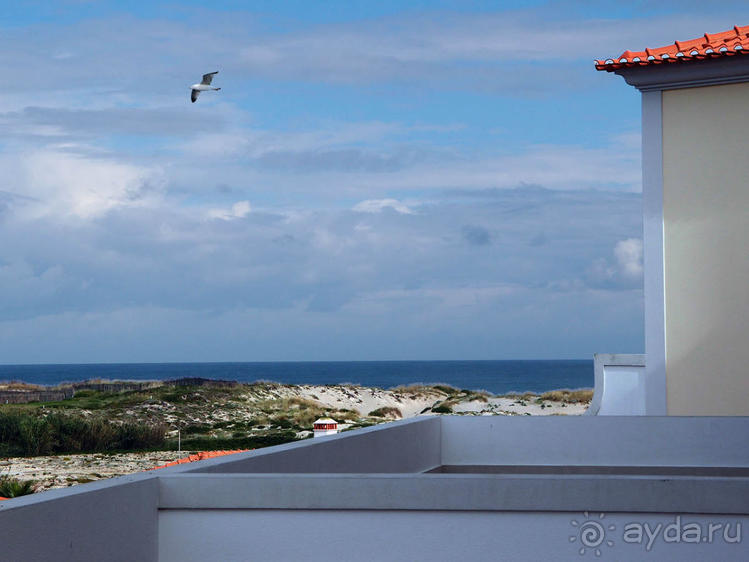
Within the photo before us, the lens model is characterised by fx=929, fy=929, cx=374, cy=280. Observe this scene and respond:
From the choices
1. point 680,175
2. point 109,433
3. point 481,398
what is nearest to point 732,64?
point 680,175

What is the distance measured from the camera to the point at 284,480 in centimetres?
403

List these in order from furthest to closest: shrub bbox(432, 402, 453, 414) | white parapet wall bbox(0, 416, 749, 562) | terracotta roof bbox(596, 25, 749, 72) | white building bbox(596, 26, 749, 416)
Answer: shrub bbox(432, 402, 453, 414), white building bbox(596, 26, 749, 416), terracotta roof bbox(596, 25, 749, 72), white parapet wall bbox(0, 416, 749, 562)

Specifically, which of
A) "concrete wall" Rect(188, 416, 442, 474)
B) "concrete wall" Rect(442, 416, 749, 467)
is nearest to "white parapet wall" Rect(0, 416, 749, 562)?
"concrete wall" Rect(188, 416, 442, 474)

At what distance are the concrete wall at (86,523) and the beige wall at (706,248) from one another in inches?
309

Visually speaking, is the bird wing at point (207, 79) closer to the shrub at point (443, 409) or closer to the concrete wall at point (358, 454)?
the concrete wall at point (358, 454)

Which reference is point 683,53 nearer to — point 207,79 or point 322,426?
point 322,426

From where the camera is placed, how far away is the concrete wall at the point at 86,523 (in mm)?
3350

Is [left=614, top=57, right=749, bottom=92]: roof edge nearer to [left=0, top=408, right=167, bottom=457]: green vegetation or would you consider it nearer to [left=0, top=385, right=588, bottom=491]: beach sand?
[left=0, top=385, right=588, bottom=491]: beach sand

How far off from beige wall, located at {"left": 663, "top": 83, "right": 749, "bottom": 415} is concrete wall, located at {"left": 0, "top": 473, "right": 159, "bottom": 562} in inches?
309

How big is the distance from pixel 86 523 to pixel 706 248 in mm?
8523

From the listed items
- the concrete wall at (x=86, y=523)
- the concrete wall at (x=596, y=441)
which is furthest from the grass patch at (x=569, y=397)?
the concrete wall at (x=86, y=523)

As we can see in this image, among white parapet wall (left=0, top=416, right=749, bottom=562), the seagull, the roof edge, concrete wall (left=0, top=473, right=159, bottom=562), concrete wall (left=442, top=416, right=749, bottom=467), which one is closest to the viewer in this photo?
concrete wall (left=0, top=473, right=159, bottom=562)

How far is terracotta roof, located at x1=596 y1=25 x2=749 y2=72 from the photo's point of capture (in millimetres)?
10062

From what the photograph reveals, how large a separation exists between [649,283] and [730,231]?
106cm
